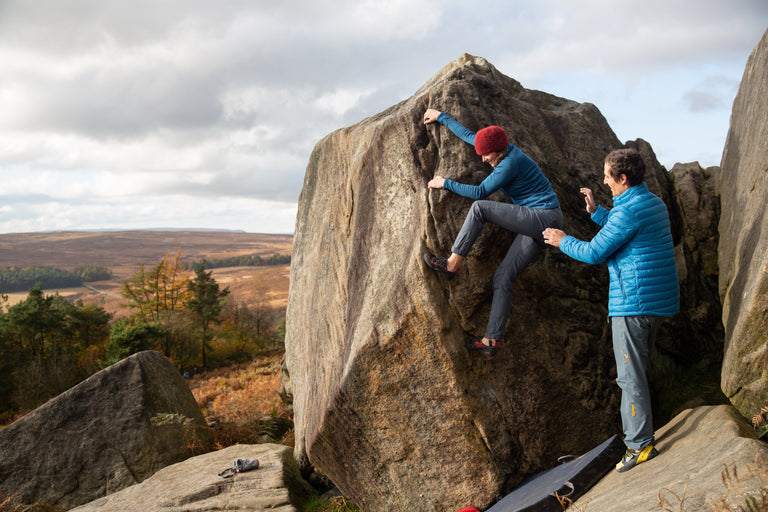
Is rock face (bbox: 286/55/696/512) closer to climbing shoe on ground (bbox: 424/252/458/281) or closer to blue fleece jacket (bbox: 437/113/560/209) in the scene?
climbing shoe on ground (bbox: 424/252/458/281)

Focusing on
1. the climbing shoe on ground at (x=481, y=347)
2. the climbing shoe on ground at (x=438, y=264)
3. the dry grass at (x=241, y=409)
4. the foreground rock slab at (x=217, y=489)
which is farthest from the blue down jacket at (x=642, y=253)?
the dry grass at (x=241, y=409)

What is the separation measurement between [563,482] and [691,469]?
Result: 187 cm

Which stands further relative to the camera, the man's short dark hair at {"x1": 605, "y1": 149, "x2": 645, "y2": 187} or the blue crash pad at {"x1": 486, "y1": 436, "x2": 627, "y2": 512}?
the blue crash pad at {"x1": 486, "y1": 436, "x2": 627, "y2": 512}

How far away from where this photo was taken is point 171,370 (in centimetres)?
1360

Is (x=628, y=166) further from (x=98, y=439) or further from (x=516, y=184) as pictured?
(x=98, y=439)

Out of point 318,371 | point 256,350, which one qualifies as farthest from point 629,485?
point 256,350

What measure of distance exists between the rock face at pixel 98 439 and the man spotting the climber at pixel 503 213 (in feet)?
29.2

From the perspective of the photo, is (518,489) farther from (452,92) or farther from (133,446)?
(133,446)

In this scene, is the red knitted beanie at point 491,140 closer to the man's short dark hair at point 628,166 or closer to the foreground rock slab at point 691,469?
the man's short dark hair at point 628,166

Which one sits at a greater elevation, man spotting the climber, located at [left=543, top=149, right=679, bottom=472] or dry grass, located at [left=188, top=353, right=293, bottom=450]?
man spotting the climber, located at [left=543, top=149, right=679, bottom=472]

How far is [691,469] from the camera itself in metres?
4.62

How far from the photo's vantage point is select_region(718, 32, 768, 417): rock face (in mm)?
6027

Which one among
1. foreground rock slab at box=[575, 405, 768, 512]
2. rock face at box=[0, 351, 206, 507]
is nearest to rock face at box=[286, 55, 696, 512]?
foreground rock slab at box=[575, 405, 768, 512]

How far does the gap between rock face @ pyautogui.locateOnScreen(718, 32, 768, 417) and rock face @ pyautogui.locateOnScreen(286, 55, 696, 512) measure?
1.99 meters
